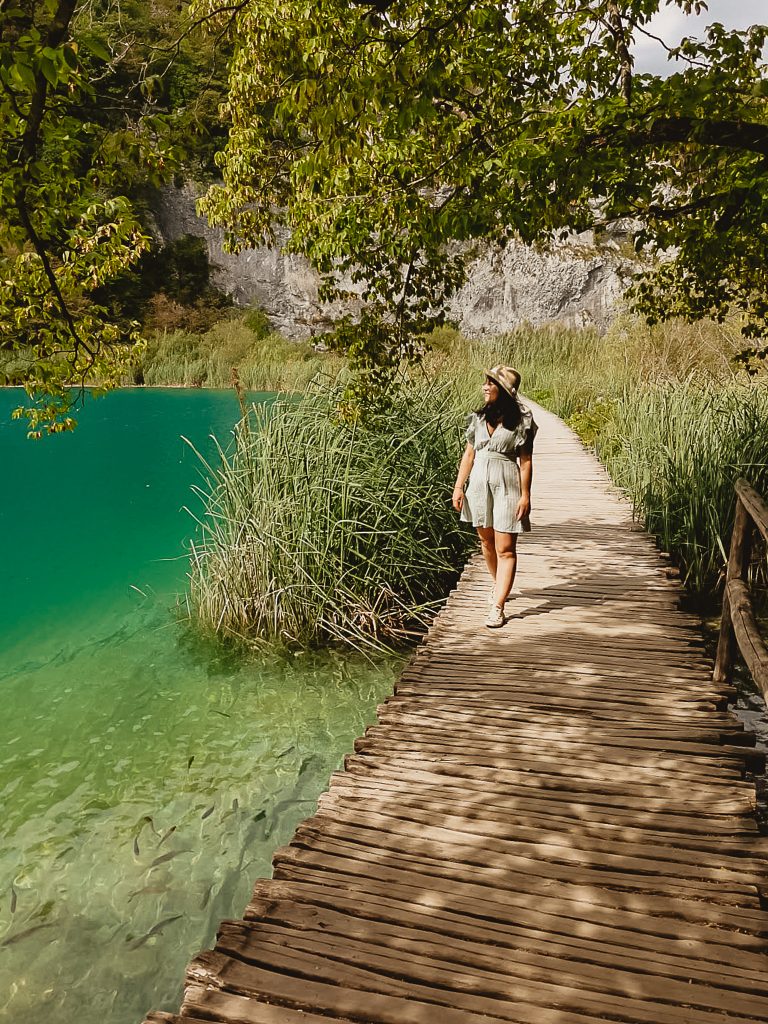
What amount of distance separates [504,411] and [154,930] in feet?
9.95

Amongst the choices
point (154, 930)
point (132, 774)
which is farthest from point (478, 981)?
point (132, 774)

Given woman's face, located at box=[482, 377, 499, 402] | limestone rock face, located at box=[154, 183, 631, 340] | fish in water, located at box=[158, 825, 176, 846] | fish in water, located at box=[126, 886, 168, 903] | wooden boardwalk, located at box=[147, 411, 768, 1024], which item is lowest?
fish in water, located at box=[126, 886, 168, 903]

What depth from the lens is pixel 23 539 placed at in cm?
964

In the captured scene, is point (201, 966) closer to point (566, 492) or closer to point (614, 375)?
point (566, 492)

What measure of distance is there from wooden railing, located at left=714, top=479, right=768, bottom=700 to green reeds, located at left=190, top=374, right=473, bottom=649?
2.01 m

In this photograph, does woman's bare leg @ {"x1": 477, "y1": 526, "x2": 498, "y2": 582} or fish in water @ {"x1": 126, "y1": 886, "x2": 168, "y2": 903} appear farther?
woman's bare leg @ {"x1": 477, "y1": 526, "x2": 498, "y2": 582}

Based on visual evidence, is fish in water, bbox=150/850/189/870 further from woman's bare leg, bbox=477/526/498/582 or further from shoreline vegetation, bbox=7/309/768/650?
woman's bare leg, bbox=477/526/498/582

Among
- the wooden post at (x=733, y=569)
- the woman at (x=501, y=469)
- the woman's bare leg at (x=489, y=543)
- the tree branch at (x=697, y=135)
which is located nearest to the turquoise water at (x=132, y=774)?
the woman's bare leg at (x=489, y=543)

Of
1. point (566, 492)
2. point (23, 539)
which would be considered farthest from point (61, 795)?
point (23, 539)

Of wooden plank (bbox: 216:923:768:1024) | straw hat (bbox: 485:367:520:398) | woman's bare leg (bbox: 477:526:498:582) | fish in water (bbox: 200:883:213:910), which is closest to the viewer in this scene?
wooden plank (bbox: 216:923:768:1024)

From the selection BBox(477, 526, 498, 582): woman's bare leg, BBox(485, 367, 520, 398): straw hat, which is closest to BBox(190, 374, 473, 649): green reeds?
BBox(477, 526, 498, 582): woman's bare leg

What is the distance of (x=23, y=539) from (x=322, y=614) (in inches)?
255

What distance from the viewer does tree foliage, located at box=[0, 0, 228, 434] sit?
217cm

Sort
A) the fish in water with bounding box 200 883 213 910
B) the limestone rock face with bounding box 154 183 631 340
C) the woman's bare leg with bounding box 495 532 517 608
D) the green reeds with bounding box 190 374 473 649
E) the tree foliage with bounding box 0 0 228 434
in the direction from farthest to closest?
the limestone rock face with bounding box 154 183 631 340 < the green reeds with bounding box 190 374 473 649 < the woman's bare leg with bounding box 495 532 517 608 < the fish in water with bounding box 200 883 213 910 < the tree foliage with bounding box 0 0 228 434
